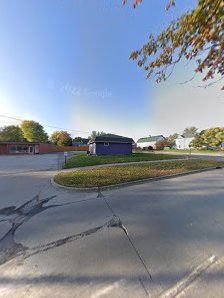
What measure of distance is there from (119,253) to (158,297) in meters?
0.89

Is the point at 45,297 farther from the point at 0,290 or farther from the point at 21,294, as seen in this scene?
the point at 0,290

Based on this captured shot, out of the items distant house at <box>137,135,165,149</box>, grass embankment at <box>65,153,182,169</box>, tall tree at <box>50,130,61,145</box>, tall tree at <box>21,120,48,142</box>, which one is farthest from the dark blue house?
distant house at <box>137,135,165,149</box>

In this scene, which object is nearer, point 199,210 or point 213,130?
point 199,210

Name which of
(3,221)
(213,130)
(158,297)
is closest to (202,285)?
(158,297)

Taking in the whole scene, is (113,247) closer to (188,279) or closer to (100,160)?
(188,279)

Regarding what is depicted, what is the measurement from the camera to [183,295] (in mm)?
1887

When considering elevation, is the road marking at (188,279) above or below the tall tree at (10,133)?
below

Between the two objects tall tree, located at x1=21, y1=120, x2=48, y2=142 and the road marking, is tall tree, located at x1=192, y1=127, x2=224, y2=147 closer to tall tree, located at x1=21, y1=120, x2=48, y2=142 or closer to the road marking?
the road marking

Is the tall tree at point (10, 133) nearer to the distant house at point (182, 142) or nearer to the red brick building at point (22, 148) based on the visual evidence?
the red brick building at point (22, 148)

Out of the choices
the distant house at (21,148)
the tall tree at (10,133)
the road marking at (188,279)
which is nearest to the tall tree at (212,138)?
the distant house at (21,148)

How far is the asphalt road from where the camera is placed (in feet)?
6.65

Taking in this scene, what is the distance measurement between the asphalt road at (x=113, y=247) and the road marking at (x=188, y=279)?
0.4 inches

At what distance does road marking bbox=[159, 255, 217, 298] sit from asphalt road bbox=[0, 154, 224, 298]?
1 centimetres

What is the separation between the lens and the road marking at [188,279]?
1919 mm
